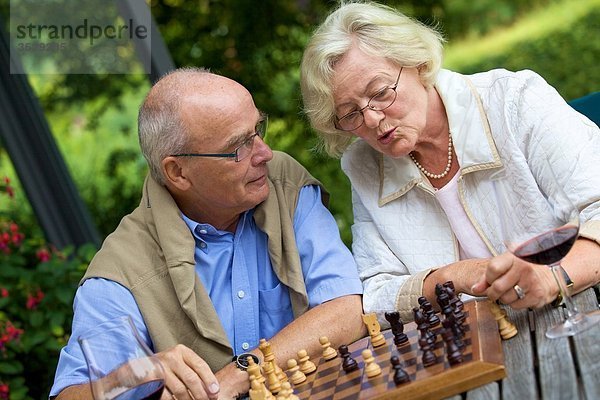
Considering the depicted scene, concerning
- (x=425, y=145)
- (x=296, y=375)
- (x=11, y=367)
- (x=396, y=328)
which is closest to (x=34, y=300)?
(x=11, y=367)

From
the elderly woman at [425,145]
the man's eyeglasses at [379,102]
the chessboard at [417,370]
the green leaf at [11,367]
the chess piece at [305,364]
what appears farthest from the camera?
the green leaf at [11,367]

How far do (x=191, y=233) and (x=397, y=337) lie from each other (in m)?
0.90

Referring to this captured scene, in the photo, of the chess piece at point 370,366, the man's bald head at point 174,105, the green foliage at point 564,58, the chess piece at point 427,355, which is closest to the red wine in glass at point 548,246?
the chess piece at point 427,355

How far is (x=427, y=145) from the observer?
3.29m

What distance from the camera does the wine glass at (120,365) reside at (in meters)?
2.22

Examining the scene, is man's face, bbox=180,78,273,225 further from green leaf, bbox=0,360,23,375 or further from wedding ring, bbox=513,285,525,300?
green leaf, bbox=0,360,23,375

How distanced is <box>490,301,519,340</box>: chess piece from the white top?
731mm

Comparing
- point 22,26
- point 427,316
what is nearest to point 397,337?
point 427,316

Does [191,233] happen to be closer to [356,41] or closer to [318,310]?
[318,310]

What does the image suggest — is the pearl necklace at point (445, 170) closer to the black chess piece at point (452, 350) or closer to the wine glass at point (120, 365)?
the black chess piece at point (452, 350)

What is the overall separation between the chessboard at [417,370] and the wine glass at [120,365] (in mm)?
423

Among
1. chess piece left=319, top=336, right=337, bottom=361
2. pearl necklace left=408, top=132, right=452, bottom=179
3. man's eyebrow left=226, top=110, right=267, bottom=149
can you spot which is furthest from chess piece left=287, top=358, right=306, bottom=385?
pearl necklace left=408, top=132, right=452, bottom=179

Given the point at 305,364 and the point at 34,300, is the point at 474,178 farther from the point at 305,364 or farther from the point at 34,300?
the point at 34,300

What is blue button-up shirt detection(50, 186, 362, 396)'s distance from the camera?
319 centimetres
